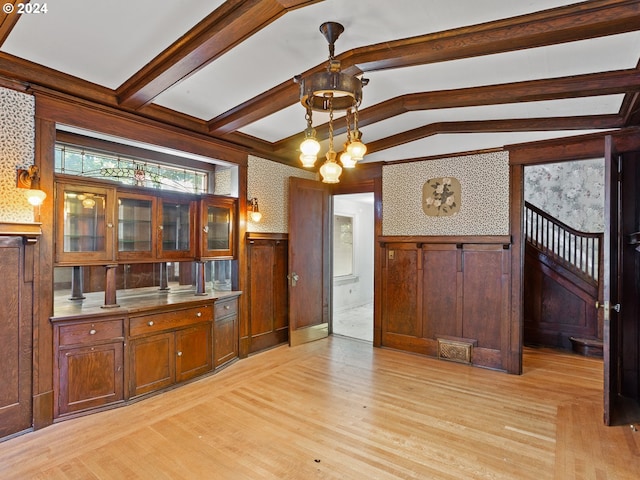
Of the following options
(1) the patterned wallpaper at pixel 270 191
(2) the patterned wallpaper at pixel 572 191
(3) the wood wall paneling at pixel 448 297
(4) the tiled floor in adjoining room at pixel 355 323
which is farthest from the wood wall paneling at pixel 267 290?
(2) the patterned wallpaper at pixel 572 191

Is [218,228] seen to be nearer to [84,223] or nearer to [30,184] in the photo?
[84,223]

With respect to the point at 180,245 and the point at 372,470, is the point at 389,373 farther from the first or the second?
the point at 180,245

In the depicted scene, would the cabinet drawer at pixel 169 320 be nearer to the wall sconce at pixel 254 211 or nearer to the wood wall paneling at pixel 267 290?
the wood wall paneling at pixel 267 290

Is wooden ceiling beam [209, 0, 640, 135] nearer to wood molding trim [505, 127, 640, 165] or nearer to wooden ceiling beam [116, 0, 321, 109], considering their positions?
wooden ceiling beam [116, 0, 321, 109]

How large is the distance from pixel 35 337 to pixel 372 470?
8.90 feet

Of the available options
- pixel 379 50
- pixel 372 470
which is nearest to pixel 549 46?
pixel 379 50

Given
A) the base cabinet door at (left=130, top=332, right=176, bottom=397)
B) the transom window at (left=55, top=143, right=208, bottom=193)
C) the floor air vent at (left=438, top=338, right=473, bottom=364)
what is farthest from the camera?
the floor air vent at (left=438, top=338, right=473, bottom=364)

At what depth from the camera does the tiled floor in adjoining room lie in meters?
5.75

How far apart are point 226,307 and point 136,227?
134cm

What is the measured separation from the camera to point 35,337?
2830 millimetres

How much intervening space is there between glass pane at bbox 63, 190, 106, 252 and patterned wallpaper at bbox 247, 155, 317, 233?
1.75 metres

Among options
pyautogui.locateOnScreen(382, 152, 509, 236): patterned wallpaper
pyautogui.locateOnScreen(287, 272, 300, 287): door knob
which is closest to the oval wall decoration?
pyautogui.locateOnScreen(382, 152, 509, 236): patterned wallpaper

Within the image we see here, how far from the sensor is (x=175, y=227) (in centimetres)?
394

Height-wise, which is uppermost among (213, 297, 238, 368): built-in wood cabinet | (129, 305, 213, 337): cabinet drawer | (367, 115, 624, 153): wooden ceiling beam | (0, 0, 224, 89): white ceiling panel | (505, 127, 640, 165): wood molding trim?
(0, 0, 224, 89): white ceiling panel
